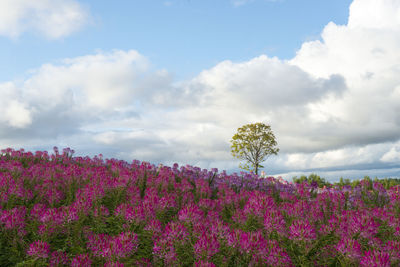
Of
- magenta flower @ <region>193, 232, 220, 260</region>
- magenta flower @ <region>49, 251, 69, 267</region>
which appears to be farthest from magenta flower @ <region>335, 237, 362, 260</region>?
magenta flower @ <region>49, 251, 69, 267</region>

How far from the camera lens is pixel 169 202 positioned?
413 centimetres

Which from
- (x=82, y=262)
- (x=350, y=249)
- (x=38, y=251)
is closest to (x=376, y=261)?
(x=350, y=249)

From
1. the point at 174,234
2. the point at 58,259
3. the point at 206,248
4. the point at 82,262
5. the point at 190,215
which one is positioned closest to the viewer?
the point at 206,248

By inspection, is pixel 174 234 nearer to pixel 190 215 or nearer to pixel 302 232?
pixel 190 215

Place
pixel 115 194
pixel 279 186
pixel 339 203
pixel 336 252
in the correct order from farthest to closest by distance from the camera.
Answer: pixel 279 186 → pixel 339 203 → pixel 115 194 → pixel 336 252

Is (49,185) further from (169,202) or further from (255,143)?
(255,143)

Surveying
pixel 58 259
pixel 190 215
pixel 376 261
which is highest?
pixel 190 215

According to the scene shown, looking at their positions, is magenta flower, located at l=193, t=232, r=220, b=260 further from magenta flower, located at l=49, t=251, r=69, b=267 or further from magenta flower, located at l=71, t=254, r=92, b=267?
magenta flower, located at l=49, t=251, r=69, b=267

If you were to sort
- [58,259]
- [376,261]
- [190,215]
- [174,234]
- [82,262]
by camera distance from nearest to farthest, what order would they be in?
[376,261]
[82,262]
[174,234]
[58,259]
[190,215]

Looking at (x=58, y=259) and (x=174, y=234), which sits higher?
(x=174, y=234)

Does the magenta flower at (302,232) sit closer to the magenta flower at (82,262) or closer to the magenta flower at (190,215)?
the magenta flower at (190,215)

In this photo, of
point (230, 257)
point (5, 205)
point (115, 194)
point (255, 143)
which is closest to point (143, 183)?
point (115, 194)

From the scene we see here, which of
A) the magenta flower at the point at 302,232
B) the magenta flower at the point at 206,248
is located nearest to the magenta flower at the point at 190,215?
the magenta flower at the point at 206,248

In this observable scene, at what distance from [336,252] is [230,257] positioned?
111 cm
